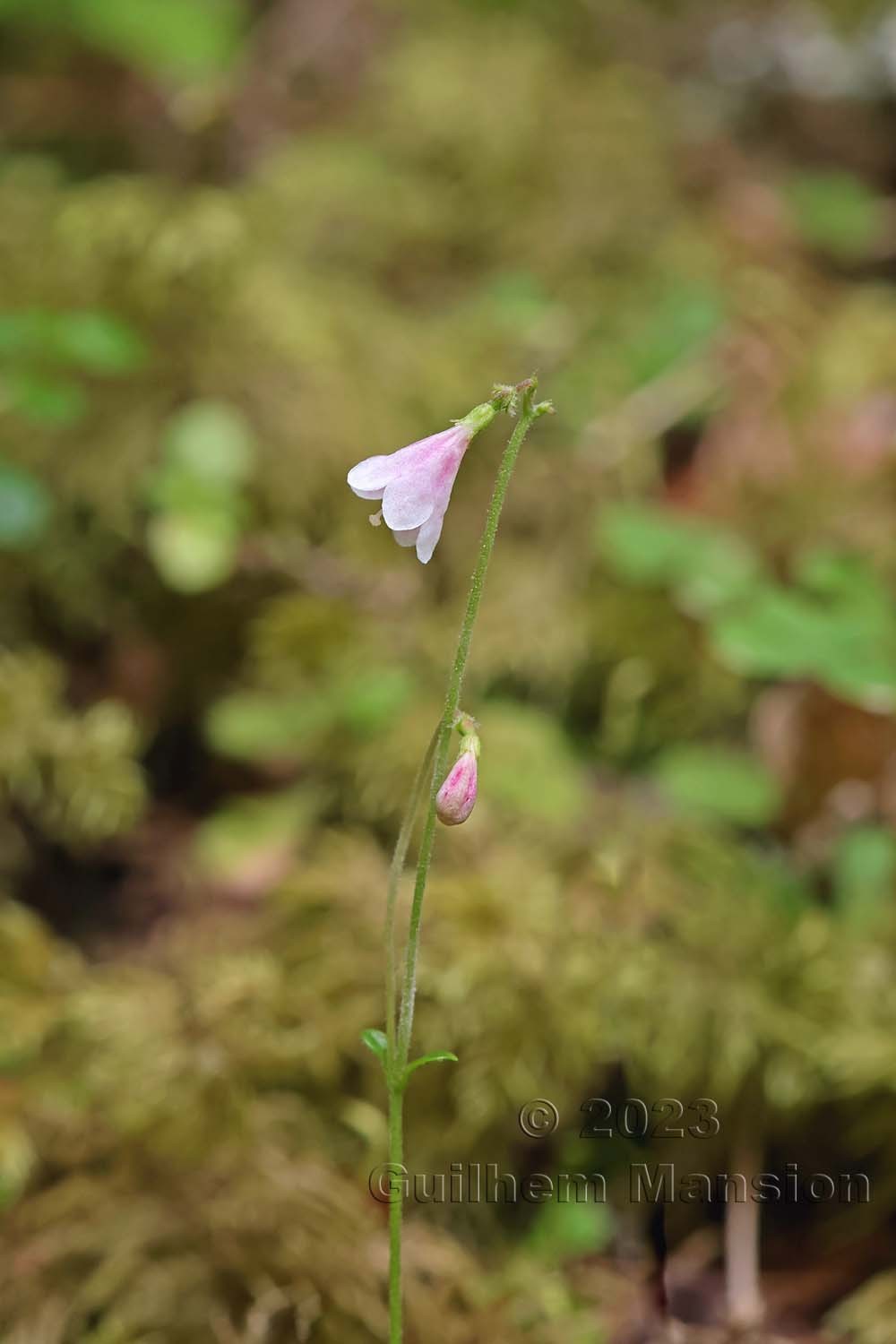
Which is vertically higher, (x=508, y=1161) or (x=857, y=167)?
(x=857, y=167)

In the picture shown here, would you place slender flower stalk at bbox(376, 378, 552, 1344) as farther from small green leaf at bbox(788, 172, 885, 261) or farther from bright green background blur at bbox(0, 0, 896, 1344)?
small green leaf at bbox(788, 172, 885, 261)

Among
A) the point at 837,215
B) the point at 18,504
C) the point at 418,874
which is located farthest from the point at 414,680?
the point at 837,215

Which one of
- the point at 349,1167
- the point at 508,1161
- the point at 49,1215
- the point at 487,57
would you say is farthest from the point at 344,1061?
the point at 487,57

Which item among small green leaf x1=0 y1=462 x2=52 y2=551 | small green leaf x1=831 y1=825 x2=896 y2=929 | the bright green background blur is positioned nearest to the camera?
the bright green background blur

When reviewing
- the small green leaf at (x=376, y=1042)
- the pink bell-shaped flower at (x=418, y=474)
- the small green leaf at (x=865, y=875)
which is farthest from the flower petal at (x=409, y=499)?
the small green leaf at (x=865, y=875)

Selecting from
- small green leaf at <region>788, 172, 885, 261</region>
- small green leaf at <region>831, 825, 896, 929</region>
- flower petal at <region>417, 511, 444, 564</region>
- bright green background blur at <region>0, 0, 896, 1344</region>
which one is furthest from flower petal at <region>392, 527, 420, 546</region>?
small green leaf at <region>788, 172, 885, 261</region>

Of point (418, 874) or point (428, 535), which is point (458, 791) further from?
point (428, 535)

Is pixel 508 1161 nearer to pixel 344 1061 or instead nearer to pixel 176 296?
pixel 344 1061

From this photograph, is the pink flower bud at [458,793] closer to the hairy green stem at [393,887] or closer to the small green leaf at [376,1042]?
the hairy green stem at [393,887]
